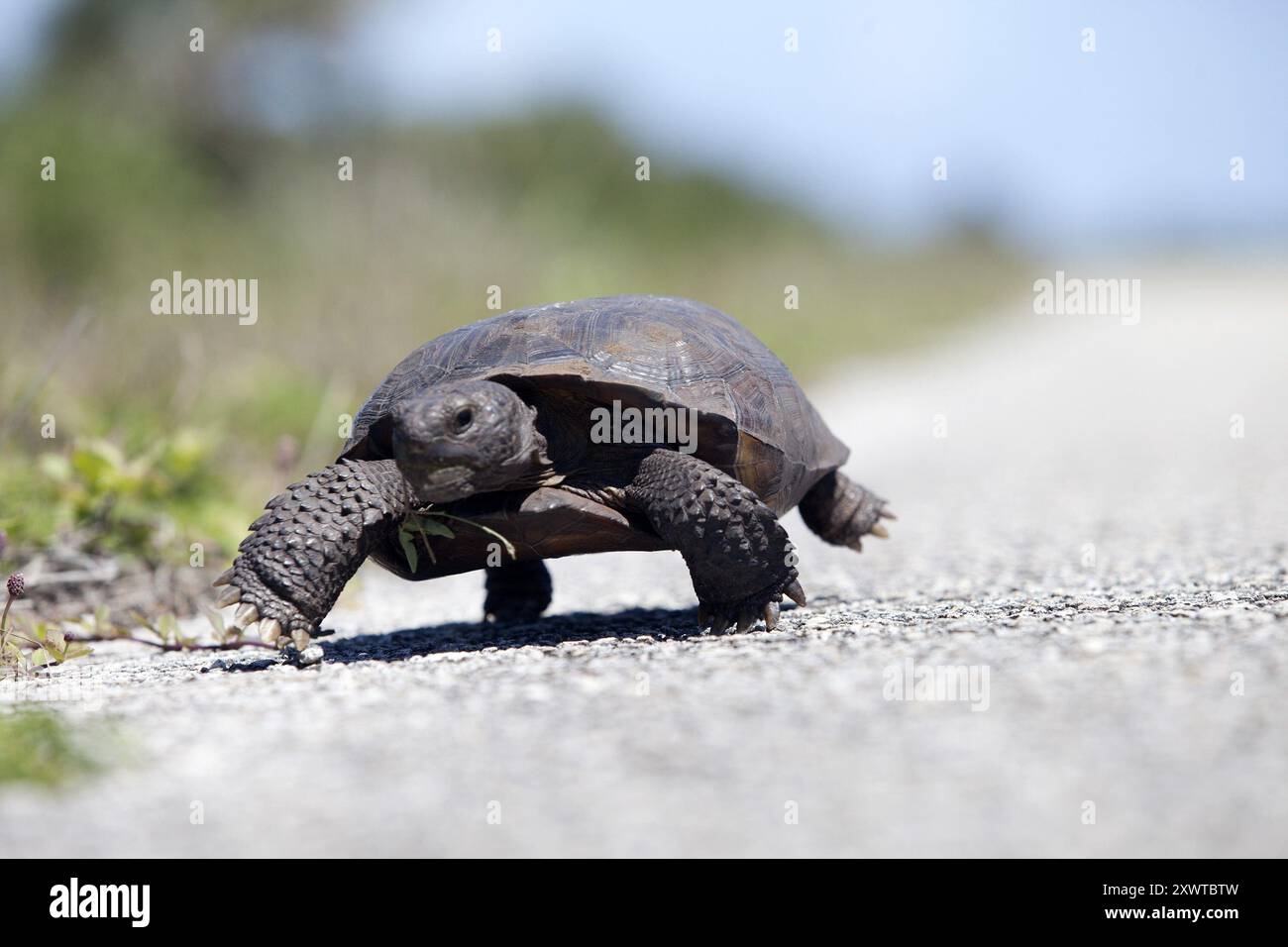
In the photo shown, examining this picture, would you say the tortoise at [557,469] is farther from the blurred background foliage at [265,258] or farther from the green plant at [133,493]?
the green plant at [133,493]

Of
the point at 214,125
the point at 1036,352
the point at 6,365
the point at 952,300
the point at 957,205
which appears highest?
the point at 957,205

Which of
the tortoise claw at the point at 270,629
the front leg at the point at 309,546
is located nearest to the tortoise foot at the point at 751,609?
the front leg at the point at 309,546

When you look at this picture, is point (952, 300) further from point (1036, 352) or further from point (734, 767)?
point (734, 767)

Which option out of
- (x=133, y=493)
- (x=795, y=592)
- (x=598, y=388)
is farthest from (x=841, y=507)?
(x=133, y=493)

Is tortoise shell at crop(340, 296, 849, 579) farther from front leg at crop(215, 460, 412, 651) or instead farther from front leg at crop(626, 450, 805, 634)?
front leg at crop(215, 460, 412, 651)

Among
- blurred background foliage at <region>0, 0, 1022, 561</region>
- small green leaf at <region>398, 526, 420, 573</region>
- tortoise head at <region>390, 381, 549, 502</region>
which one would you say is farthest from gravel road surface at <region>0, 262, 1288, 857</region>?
blurred background foliage at <region>0, 0, 1022, 561</region>
